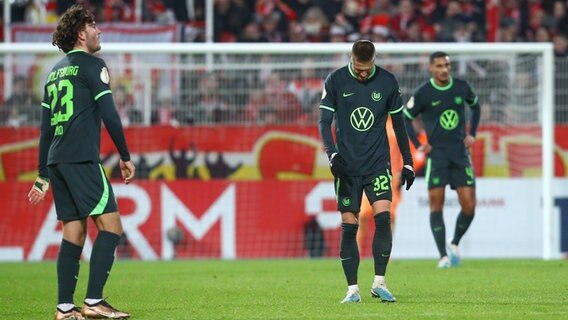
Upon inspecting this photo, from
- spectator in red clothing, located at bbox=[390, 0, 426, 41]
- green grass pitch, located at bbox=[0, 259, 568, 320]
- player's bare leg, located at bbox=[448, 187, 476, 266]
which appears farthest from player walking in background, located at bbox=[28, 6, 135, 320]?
spectator in red clothing, located at bbox=[390, 0, 426, 41]

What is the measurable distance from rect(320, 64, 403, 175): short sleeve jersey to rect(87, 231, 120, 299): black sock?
2304mm

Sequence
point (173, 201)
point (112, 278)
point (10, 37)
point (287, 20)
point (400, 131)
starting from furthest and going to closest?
point (287, 20)
point (10, 37)
point (173, 201)
point (112, 278)
point (400, 131)

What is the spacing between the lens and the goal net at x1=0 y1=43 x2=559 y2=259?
18.5 m

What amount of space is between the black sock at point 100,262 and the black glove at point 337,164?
1.97m

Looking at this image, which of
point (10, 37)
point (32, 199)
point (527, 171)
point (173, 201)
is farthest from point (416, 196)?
point (32, 199)

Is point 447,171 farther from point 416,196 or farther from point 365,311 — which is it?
point 365,311

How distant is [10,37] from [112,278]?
323 inches

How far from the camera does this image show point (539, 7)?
2288 centimetres

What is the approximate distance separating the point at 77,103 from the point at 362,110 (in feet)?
8.38

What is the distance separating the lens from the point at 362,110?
9.86m

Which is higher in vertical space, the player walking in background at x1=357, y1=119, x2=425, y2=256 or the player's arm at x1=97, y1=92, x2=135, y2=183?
the player's arm at x1=97, y1=92, x2=135, y2=183

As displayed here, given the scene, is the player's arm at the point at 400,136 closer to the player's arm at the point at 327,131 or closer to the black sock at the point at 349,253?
the player's arm at the point at 327,131

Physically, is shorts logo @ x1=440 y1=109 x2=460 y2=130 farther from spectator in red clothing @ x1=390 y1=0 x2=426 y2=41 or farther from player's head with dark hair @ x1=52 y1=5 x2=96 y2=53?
spectator in red clothing @ x1=390 y1=0 x2=426 y2=41

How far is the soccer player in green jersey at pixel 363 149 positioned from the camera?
980 centimetres
